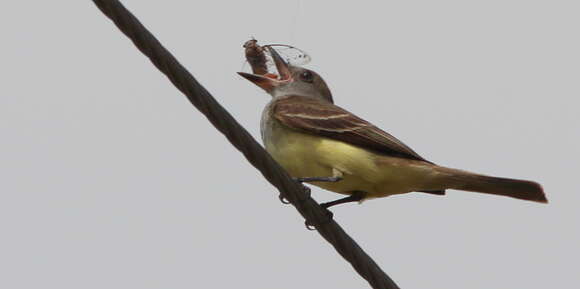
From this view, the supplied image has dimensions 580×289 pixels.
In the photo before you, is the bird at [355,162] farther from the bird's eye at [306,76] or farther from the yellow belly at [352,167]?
the bird's eye at [306,76]

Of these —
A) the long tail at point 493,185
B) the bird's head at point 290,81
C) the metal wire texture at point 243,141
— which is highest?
the bird's head at point 290,81

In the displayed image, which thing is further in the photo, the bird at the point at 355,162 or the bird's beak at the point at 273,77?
the bird's beak at the point at 273,77

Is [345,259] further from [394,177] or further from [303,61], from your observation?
[303,61]

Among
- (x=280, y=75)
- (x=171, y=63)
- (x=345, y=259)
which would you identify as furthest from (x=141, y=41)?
(x=280, y=75)

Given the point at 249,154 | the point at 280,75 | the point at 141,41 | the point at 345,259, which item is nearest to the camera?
the point at 141,41

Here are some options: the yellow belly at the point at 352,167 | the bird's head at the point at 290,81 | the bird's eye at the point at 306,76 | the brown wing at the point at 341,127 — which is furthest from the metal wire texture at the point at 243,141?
the bird's eye at the point at 306,76

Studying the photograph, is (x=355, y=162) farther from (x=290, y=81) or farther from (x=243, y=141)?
(x=243, y=141)
